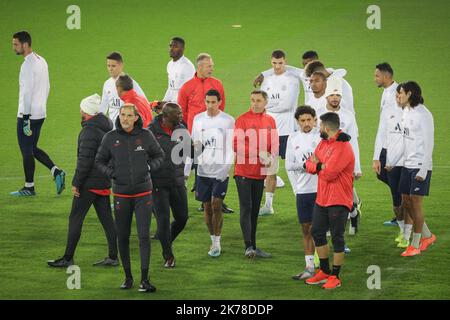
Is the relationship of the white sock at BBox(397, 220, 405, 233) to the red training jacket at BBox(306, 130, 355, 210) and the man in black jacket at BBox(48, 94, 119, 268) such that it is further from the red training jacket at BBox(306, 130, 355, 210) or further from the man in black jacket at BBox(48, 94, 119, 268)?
the man in black jacket at BBox(48, 94, 119, 268)

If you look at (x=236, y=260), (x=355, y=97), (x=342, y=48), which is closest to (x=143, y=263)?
(x=236, y=260)

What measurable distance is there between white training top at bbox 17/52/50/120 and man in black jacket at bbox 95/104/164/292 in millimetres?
5336

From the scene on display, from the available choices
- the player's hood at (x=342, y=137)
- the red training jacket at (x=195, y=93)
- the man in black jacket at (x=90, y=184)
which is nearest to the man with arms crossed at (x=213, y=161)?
the man in black jacket at (x=90, y=184)

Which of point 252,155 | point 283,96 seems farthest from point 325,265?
point 283,96

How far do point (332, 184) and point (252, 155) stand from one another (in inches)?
62.9

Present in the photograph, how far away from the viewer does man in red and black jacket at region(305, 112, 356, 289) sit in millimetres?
12250

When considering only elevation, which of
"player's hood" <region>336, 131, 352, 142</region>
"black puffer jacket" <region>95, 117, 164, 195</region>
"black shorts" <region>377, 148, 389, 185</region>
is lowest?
"black shorts" <region>377, 148, 389, 185</region>

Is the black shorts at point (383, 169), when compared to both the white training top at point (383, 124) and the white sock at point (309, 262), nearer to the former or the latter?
the white training top at point (383, 124)

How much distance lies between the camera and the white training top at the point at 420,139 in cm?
1362

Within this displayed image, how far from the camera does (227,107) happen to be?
79.3 feet

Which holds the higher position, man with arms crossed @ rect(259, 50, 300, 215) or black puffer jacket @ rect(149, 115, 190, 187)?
man with arms crossed @ rect(259, 50, 300, 215)

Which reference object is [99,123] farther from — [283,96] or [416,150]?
[283,96]

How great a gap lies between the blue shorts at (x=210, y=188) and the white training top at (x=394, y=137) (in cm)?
221

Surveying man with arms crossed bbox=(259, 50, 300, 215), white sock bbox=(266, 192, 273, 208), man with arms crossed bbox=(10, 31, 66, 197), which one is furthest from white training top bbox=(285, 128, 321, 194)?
man with arms crossed bbox=(10, 31, 66, 197)
